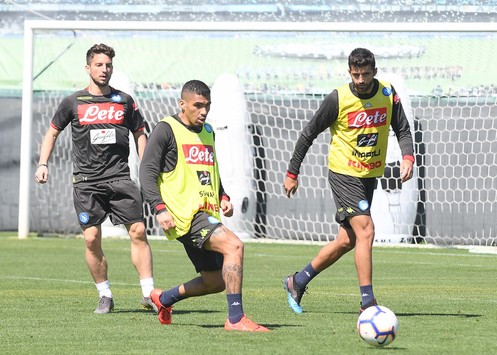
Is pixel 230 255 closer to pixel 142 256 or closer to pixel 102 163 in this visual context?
pixel 142 256

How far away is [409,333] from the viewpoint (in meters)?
8.22

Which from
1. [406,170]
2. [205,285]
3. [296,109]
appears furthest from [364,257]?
[296,109]

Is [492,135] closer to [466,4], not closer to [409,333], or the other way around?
[466,4]

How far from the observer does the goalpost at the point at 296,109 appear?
19.3 meters

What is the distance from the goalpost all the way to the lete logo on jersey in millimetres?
8713

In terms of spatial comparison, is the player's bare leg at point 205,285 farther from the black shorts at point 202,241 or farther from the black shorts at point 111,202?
the black shorts at point 111,202

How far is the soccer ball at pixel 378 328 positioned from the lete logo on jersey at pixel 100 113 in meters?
3.55

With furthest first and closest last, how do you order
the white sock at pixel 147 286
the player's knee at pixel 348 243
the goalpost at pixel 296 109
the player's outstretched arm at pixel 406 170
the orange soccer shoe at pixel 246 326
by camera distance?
the goalpost at pixel 296 109, the white sock at pixel 147 286, the player's knee at pixel 348 243, the player's outstretched arm at pixel 406 170, the orange soccer shoe at pixel 246 326

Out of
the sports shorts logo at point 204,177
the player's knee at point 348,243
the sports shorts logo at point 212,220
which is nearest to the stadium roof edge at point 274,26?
the player's knee at point 348,243

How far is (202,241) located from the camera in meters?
8.47

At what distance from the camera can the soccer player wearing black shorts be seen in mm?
10094

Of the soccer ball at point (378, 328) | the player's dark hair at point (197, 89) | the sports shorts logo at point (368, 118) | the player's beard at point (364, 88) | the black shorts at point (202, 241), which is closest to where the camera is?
the soccer ball at point (378, 328)

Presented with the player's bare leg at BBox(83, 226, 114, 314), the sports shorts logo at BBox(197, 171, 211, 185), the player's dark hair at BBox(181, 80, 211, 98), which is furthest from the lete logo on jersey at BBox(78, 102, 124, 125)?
the sports shorts logo at BBox(197, 171, 211, 185)

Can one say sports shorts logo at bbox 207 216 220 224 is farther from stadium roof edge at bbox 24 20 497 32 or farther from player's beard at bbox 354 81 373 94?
stadium roof edge at bbox 24 20 497 32
